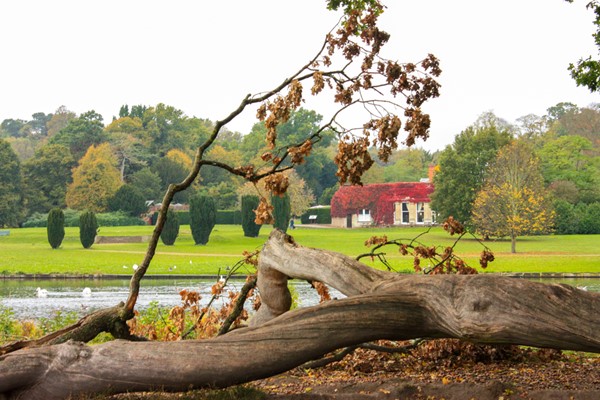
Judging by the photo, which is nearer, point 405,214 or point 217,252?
point 217,252

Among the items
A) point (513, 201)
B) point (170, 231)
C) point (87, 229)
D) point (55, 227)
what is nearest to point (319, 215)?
point (170, 231)

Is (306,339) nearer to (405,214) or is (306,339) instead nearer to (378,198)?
(378,198)

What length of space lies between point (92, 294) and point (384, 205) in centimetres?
4345

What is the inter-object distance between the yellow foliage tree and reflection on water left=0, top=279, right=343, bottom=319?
34986 millimetres

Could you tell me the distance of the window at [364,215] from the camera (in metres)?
65.6

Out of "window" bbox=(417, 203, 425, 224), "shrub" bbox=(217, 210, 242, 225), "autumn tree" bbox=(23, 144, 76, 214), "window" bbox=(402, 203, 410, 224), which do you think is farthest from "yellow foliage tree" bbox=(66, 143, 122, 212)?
"window" bbox=(417, 203, 425, 224)

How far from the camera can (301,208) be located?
62.9 m

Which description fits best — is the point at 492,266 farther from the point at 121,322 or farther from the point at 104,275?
the point at 121,322

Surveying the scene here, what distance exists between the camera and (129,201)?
63500mm

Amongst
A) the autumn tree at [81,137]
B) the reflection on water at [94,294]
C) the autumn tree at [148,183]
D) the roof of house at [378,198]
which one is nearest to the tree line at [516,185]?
the roof of house at [378,198]

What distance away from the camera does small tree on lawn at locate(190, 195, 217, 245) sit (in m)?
45.9

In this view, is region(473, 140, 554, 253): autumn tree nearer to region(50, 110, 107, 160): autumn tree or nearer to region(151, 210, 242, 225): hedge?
region(151, 210, 242, 225): hedge

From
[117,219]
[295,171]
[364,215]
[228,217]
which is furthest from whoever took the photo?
[295,171]

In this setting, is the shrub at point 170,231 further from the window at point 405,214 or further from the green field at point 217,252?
the window at point 405,214
